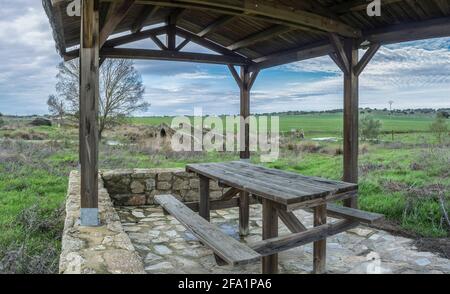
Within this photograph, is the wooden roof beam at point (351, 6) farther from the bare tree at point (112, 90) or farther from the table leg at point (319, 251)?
the bare tree at point (112, 90)

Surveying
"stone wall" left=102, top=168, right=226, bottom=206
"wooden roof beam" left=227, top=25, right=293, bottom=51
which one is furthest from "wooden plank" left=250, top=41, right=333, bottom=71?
"stone wall" left=102, top=168, right=226, bottom=206

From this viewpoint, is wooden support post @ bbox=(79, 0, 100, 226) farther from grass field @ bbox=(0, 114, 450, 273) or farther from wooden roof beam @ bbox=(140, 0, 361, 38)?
wooden roof beam @ bbox=(140, 0, 361, 38)

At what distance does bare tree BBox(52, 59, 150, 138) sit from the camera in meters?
11.4

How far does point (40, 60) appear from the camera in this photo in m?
11.0

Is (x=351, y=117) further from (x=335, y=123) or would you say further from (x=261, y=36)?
(x=335, y=123)

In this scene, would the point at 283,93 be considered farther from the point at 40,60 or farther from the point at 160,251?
the point at 160,251

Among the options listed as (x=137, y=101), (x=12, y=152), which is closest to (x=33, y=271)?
(x=12, y=152)

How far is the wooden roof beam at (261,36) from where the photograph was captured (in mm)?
5363

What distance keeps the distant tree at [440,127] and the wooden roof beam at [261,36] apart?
25.8ft

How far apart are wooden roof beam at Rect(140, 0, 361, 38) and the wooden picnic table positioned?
1901 mm

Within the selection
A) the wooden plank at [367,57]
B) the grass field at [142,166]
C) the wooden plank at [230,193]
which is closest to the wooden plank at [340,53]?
the wooden plank at [367,57]

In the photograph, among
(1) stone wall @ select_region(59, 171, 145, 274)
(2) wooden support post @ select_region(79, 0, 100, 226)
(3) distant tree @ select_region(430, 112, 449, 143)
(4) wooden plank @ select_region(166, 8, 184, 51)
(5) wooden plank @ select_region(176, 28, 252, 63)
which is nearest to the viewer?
(1) stone wall @ select_region(59, 171, 145, 274)

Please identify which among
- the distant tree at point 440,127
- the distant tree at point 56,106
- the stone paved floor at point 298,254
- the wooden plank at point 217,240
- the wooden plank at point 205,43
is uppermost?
the wooden plank at point 205,43

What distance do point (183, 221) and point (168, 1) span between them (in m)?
2.42
